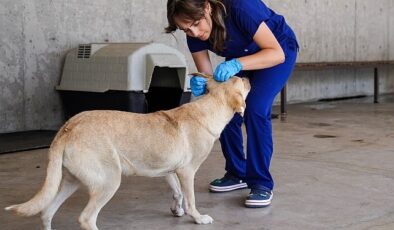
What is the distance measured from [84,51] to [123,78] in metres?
0.67

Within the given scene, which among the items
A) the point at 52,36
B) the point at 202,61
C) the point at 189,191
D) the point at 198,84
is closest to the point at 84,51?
the point at 52,36

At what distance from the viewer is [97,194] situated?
262cm

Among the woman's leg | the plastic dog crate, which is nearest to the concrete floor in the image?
the woman's leg

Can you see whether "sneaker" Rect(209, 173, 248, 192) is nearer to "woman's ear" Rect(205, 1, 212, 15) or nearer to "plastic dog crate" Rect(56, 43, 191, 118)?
"woman's ear" Rect(205, 1, 212, 15)

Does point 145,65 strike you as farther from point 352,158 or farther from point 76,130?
point 76,130

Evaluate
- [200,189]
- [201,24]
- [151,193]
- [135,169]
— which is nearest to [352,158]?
[200,189]

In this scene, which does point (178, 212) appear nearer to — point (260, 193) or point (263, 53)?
point (260, 193)

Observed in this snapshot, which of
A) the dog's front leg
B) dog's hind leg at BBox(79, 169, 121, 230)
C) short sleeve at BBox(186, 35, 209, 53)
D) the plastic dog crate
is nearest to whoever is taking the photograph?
dog's hind leg at BBox(79, 169, 121, 230)

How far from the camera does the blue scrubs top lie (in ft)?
10.3

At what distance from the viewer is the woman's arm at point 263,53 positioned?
3158mm

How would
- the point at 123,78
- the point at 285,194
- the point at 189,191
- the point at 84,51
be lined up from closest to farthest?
the point at 189,191, the point at 285,194, the point at 123,78, the point at 84,51

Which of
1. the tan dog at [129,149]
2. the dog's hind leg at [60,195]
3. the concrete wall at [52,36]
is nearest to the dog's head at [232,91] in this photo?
the tan dog at [129,149]

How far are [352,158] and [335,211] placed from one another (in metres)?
1.54

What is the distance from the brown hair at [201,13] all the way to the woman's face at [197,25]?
19mm
